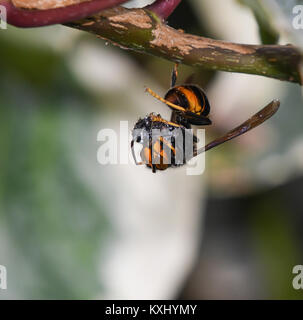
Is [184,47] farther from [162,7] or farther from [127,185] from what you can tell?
[127,185]

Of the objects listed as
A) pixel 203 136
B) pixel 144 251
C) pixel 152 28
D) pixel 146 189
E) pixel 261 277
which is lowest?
pixel 261 277

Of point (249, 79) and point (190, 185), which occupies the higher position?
point (249, 79)

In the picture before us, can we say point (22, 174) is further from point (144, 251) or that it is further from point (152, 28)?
point (152, 28)

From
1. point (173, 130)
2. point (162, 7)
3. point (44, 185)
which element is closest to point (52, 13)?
point (162, 7)

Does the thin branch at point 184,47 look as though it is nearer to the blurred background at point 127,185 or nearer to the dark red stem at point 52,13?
the dark red stem at point 52,13
